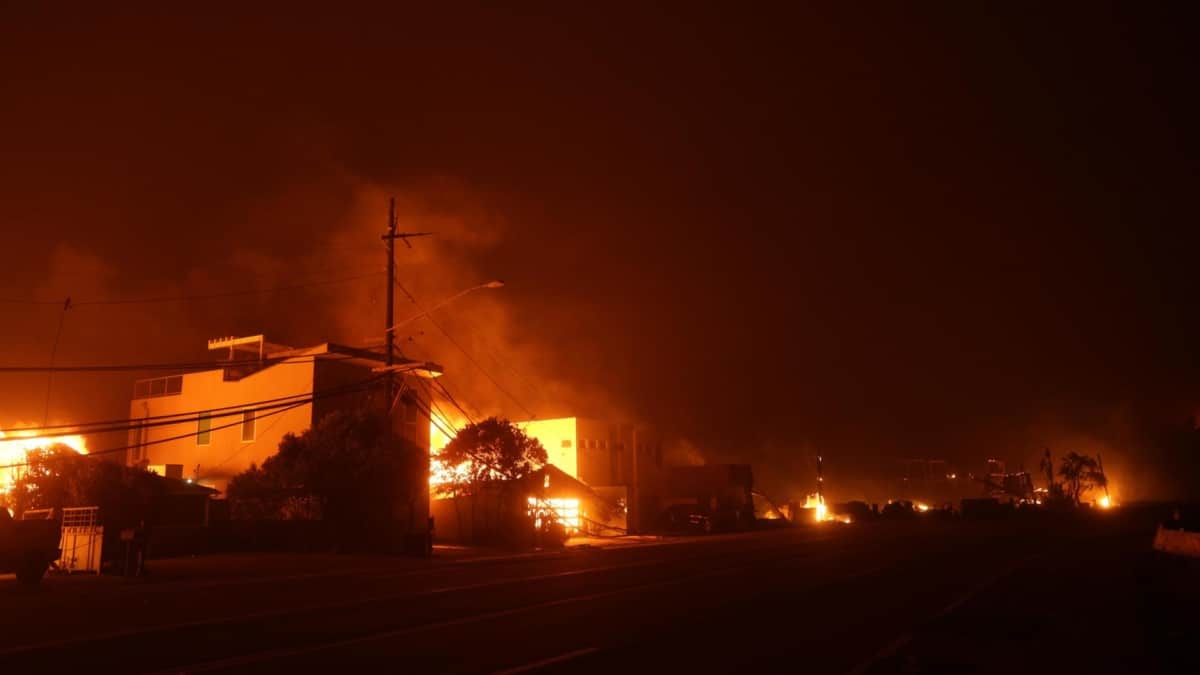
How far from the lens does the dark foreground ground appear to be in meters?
9.23

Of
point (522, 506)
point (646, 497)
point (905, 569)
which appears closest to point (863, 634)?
point (905, 569)

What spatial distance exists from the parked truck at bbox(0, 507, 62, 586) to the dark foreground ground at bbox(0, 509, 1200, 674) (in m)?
0.46

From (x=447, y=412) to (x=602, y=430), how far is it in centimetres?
1206

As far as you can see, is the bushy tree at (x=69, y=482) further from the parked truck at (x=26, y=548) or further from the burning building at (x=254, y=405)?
the parked truck at (x=26, y=548)

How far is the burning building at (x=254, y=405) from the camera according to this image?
4066cm

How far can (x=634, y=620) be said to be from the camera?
482 inches

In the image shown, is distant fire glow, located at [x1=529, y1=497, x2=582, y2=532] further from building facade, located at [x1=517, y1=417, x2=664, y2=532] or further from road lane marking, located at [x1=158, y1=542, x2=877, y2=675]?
road lane marking, located at [x1=158, y1=542, x2=877, y2=675]

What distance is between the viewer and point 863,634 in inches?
433

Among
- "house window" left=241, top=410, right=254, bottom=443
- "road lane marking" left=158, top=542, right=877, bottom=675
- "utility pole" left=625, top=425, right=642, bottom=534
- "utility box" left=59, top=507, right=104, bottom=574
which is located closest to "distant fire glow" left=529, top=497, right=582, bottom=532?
"utility pole" left=625, top=425, right=642, bottom=534

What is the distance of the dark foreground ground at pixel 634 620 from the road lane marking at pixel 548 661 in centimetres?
6

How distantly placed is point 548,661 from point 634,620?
3.44 meters

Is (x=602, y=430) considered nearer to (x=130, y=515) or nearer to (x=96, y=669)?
(x=130, y=515)

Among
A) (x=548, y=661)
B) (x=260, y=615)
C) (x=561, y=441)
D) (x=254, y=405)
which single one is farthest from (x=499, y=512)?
(x=548, y=661)

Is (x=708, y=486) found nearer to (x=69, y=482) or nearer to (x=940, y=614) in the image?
(x=69, y=482)
